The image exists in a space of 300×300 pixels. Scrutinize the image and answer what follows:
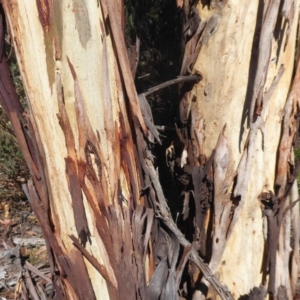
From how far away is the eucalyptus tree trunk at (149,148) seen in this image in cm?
123

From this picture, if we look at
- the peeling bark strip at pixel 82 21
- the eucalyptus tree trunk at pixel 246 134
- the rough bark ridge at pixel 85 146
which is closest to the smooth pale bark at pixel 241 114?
the eucalyptus tree trunk at pixel 246 134

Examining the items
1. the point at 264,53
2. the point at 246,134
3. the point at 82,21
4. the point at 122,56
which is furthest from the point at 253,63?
the point at 82,21

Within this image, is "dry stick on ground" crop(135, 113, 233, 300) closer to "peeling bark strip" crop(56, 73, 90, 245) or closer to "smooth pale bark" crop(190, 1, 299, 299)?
"smooth pale bark" crop(190, 1, 299, 299)

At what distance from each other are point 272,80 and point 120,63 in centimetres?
41

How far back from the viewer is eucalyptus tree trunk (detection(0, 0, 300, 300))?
123 centimetres

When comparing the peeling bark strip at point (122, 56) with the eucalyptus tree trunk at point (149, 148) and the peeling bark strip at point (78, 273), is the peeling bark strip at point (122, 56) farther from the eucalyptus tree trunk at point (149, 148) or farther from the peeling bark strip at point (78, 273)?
the peeling bark strip at point (78, 273)

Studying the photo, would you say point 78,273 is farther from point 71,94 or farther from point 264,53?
point 264,53

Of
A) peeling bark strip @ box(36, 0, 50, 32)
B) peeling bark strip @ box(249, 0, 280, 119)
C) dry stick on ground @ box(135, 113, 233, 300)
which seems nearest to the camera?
peeling bark strip @ box(36, 0, 50, 32)

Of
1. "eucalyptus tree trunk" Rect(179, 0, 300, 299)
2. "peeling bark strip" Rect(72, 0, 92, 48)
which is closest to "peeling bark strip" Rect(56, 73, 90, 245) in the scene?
"peeling bark strip" Rect(72, 0, 92, 48)

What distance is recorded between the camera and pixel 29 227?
9.76ft

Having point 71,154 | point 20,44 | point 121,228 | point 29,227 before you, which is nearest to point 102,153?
point 71,154

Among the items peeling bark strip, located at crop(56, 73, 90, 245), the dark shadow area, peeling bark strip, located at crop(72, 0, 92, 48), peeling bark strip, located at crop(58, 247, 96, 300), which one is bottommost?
peeling bark strip, located at crop(58, 247, 96, 300)

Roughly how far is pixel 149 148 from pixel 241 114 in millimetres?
272

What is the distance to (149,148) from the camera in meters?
1.46
